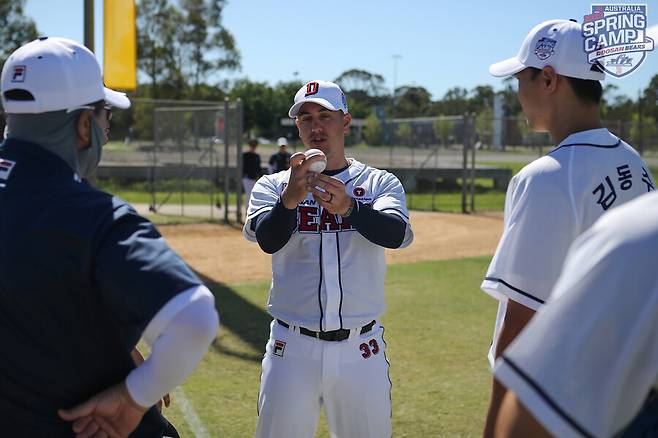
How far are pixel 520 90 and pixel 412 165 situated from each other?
21.1m

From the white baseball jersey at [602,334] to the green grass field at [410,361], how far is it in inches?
154

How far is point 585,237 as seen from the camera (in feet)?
3.92

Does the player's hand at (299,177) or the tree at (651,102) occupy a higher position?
the tree at (651,102)

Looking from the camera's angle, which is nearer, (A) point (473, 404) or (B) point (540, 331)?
(B) point (540, 331)

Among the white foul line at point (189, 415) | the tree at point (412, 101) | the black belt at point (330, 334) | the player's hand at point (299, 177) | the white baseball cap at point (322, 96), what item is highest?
the tree at point (412, 101)

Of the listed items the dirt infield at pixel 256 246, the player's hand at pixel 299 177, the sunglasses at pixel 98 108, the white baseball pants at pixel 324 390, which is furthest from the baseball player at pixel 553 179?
the dirt infield at pixel 256 246

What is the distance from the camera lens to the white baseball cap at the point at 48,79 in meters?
2.03

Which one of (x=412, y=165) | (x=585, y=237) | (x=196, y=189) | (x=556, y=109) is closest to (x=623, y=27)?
(x=556, y=109)

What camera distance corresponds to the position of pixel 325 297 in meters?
3.37

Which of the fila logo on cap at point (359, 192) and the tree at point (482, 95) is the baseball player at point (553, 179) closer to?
the fila logo on cap at point (359, 192)

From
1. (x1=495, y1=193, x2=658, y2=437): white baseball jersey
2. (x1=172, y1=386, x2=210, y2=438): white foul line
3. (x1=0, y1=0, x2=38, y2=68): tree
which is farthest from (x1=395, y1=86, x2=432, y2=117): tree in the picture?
(x1=495, y1=193, x2=658, y2=437): white baseball jersey

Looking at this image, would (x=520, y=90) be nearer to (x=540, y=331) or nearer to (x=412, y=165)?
(x=540, y=331)

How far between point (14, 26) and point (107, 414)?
4294 centimetres

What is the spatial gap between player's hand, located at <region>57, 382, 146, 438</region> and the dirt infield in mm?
8347
